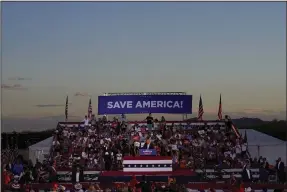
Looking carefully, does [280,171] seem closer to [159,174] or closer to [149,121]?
[159,174]

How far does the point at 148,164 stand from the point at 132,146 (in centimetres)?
121

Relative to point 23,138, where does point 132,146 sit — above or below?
below

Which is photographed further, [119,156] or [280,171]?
[119,156]

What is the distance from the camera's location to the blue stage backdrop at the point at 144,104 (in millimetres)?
17109

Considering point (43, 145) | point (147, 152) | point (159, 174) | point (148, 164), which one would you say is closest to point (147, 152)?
point (147, 152)

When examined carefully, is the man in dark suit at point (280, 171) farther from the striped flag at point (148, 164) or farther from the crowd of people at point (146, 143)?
the striped flag at point (148, 164)

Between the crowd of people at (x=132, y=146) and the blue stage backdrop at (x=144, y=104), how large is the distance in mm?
528

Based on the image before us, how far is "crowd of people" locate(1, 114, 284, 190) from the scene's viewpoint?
15.6 meters

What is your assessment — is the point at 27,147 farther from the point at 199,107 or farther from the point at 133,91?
the point at 199,107

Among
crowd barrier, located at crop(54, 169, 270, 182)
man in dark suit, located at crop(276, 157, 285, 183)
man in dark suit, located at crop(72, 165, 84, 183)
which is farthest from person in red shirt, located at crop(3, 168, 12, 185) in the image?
man in dark suit, located at crop(276, 157, 285, 183)

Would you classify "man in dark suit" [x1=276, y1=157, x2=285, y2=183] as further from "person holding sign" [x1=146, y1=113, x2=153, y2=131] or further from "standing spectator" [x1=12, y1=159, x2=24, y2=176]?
"standing spectator" [x1=12, y1=159, x2=24, y2=176]

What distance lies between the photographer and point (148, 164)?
15.3 m

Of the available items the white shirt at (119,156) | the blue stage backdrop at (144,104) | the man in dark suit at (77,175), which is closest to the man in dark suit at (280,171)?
the blue stage backdrop at (144,104)

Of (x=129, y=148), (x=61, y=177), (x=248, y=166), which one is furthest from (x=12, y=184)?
(x=248, y=166)
